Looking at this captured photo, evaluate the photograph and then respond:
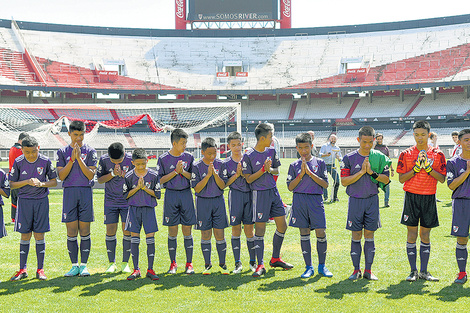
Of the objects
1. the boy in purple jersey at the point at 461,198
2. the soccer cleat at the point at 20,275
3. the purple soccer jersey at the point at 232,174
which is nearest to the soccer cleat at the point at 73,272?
the soccer cleat at the point at 20,275

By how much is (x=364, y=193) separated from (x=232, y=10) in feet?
180

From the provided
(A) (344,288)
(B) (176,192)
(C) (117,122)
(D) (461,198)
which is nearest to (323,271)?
(A) (344,288)

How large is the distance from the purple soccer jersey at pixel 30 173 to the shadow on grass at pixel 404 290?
15.9 feet

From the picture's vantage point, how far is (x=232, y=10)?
188ft

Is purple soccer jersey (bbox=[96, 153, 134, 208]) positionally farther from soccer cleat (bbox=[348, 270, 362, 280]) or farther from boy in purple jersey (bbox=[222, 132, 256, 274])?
soccer cleat (bbox=[348, 270, 362, 280])

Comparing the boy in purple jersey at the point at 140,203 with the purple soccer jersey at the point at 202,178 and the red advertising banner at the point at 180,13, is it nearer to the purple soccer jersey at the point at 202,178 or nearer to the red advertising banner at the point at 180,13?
the purple soccer jersey at the point at 202,178

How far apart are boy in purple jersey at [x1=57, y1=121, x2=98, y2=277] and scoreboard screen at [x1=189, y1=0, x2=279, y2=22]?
53934 millimetres

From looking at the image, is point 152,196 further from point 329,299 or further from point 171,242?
point 329,299

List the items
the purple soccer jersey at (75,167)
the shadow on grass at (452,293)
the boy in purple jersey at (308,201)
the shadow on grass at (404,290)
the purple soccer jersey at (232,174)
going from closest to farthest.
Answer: the shadow on grass at (452,293)
the shadow on grass at (404,290)
the boy in purple jersey at (308,201)
the purple soccer jersey at (75,167)
the purple soccer jersey at (232,174)

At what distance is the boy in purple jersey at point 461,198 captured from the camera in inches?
228

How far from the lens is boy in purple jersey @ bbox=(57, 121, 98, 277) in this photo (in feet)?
20.9

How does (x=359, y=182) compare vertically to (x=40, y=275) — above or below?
above

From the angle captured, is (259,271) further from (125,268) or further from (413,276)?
(413,276)

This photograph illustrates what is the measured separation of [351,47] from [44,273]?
173 feet
